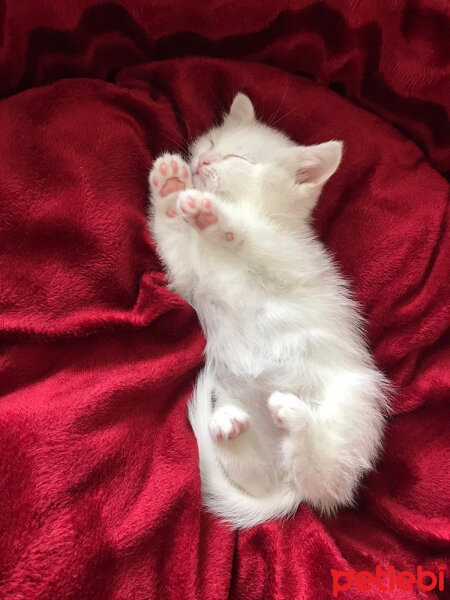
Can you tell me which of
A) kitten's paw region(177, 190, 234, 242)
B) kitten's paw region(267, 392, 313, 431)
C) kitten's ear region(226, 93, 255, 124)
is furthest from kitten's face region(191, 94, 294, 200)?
kitten's paw region(267, 392, 313, 431)

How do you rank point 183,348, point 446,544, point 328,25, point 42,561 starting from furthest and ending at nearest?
point 328,25
point 183,348
point 446,544
point 42,561

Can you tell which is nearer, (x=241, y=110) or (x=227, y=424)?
(x=227, y=424)

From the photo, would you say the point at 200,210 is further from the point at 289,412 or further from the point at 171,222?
the point at 289,412

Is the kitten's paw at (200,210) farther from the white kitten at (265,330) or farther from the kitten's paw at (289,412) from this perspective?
the kitten's paw at (289,412)

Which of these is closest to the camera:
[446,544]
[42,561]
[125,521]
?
[42,561]

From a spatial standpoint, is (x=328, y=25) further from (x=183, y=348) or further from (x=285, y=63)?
(x=183, y=348)

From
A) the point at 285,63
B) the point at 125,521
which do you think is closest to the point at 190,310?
the point at 125,521

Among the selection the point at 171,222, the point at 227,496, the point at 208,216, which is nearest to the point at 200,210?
the point at 208,216
